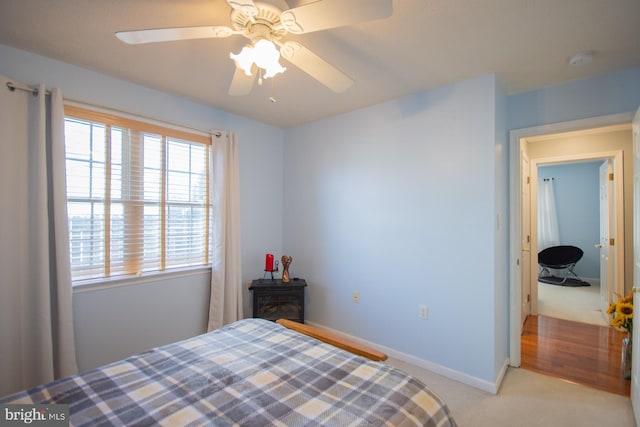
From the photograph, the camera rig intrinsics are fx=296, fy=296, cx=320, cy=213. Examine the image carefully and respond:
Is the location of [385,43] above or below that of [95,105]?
above

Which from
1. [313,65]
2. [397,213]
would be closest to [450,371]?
[397,213]

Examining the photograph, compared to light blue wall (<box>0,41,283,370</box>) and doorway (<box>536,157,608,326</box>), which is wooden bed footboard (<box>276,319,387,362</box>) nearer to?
light blue wall (<box>0,41,283,370</box>)

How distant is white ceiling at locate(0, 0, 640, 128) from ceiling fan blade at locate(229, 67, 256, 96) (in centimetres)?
28

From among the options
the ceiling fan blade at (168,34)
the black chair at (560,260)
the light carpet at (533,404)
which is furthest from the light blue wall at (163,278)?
the black chair at (560,260)

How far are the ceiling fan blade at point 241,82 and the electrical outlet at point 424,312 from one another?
2.25 metres

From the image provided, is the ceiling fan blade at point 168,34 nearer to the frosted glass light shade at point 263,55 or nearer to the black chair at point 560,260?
the frosted glass light shade at point 263,55

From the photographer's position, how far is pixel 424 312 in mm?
2623

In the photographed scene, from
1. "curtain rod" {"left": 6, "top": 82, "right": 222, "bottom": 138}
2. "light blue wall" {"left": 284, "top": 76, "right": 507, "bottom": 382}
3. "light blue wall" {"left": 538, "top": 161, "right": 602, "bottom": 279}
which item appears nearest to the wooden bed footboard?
"light blue wall" {"left": 284, "top": 76, "right": 507, "bottom": 382}

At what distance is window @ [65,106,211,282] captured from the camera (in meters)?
2.27

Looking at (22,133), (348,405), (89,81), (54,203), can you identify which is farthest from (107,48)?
(348,405)

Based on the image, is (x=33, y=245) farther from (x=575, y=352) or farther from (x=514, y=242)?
(x=575, y=352)

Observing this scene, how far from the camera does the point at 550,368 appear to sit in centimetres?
262

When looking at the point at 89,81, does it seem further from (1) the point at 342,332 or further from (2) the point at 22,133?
(1) the point at 342,332

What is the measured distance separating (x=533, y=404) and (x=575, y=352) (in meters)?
1.31
